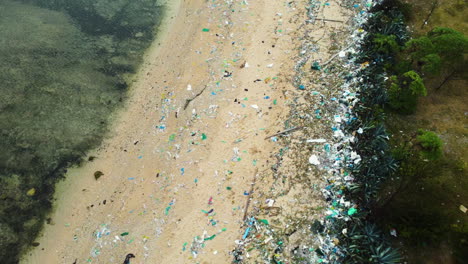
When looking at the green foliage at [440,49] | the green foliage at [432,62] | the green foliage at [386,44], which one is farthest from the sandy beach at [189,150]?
the green foliage at [432,62]

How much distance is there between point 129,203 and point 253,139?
11.4ft

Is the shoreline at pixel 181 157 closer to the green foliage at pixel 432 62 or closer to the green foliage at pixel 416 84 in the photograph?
the green foliage at pixel 416 84

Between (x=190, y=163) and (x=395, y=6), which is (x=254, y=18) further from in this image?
(x=190, y=163)

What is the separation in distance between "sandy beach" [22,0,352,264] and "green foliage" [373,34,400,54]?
1.43m

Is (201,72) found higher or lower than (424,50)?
lower

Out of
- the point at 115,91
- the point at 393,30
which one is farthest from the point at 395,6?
the point at 115,91

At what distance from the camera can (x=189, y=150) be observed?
8070 mm

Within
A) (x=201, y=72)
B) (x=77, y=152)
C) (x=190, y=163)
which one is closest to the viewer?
(x=190, y=163)

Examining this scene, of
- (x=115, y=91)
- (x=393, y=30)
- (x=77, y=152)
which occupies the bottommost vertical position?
(x=77, y=152)

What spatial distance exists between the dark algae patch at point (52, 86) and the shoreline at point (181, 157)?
57cm

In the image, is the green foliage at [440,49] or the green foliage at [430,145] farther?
the green foliage at [440,49]

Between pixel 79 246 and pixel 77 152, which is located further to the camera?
pixel 77 152

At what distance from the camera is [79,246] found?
7363mm

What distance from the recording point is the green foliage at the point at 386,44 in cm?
841
